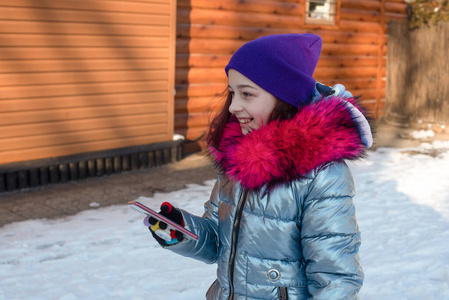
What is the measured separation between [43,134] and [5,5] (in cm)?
139

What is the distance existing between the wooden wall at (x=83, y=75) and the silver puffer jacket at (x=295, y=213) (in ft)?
15.3

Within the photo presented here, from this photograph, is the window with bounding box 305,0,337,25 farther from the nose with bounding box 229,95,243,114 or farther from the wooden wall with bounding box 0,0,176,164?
the nose with bounding box 229,95,243,114

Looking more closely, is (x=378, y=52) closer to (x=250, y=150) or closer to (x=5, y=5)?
(x=5, y=5)

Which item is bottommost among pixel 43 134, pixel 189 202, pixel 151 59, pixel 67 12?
pixel 189 202

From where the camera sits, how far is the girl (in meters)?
1.91

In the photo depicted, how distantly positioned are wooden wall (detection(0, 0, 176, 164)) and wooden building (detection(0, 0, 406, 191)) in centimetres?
1

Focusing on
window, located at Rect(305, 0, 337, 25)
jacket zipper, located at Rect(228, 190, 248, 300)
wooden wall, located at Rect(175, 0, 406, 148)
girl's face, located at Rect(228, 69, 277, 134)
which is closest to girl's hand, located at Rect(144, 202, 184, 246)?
jacket zipper, located at Rect(228, 190, 248, 300)

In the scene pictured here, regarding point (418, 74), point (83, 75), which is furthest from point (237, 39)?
point (418, 74)

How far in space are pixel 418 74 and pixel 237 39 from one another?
14.3 ft

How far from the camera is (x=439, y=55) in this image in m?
11.1

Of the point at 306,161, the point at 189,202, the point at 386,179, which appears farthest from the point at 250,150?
the point at 386,179

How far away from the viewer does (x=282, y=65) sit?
2.08 metres

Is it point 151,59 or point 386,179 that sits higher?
point 151,59

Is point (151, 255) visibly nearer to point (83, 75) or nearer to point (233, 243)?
point (233, 243)
